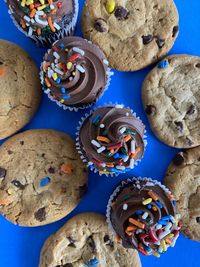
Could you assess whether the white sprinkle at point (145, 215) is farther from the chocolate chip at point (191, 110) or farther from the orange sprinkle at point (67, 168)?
the chocolate chip at point (191, 110)

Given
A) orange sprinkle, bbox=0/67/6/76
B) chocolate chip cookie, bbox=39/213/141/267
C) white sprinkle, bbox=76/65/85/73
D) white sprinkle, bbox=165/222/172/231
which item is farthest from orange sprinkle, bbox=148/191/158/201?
orange sprinkle, bbox=0/67/6/76

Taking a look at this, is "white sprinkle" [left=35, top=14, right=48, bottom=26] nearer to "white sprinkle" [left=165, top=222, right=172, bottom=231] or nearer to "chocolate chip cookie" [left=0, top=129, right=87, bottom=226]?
"chocolate chip cookie" [left=0, top=129, right=87, bottom=226]

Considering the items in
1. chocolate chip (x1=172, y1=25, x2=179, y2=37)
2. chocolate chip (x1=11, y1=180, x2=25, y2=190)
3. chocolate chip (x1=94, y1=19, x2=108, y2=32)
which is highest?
chocolate chip (x1=172, y1=25, x2=179, y2=37)

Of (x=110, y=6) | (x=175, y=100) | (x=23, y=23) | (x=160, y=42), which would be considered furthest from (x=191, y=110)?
(x=23, y=23)

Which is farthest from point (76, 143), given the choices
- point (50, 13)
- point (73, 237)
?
point (50, 13)

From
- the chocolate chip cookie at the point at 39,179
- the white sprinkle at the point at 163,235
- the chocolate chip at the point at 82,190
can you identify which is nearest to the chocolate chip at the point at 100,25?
the chocolate chip cookie at the point at 39,179

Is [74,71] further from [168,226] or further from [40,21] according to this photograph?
[168,226]

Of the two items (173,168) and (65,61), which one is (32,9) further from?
(173,168)
